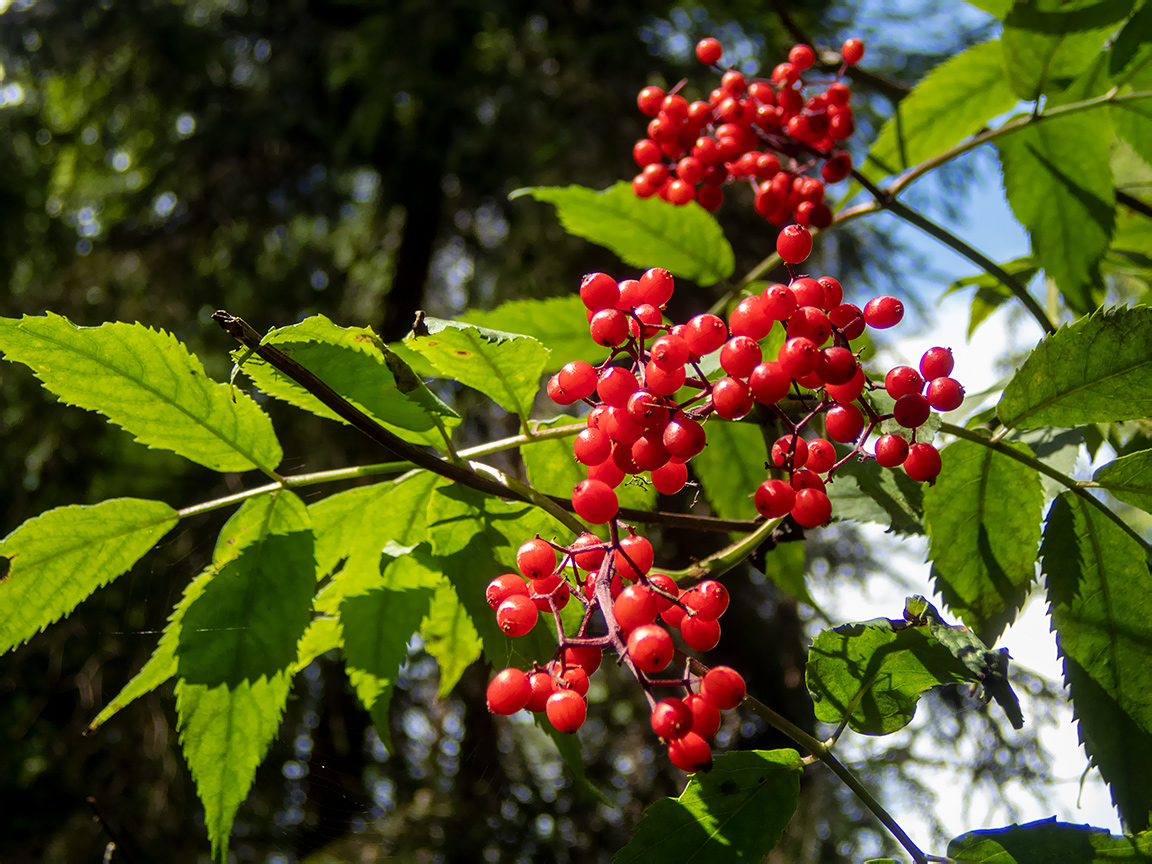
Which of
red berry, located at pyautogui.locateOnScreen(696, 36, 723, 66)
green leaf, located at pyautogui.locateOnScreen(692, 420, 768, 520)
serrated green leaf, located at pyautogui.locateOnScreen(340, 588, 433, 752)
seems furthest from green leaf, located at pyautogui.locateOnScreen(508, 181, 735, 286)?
serrated green leaf, located at pyautogui.locateOnScreen(340, 588, 433, 752)

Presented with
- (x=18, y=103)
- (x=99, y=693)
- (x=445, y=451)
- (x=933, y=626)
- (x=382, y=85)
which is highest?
(x=18, y=103)

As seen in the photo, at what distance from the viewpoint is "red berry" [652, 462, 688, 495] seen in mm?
620

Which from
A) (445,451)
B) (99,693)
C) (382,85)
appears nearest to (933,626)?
(445,451)

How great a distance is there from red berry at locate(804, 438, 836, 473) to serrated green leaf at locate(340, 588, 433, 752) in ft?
1.32

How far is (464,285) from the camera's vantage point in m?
4.54

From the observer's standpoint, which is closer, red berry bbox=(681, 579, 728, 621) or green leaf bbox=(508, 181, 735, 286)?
red berry bbox=(681, 579, 728, 621)

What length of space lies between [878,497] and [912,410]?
0.69 ft

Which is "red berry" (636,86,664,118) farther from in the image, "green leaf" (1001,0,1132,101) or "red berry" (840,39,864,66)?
"green leaf" (1001,0,1132,101)

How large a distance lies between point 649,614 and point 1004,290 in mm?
1137

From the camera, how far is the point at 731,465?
1.03 m

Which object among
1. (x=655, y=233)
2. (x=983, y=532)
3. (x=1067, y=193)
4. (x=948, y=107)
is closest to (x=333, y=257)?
(x=655, y=233)

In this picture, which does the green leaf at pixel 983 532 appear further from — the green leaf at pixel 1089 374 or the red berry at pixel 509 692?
the red berry at pixel 509 692

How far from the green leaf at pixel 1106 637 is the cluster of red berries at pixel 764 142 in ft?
1.80

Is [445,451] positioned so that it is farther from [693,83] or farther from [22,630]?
[693,83]
